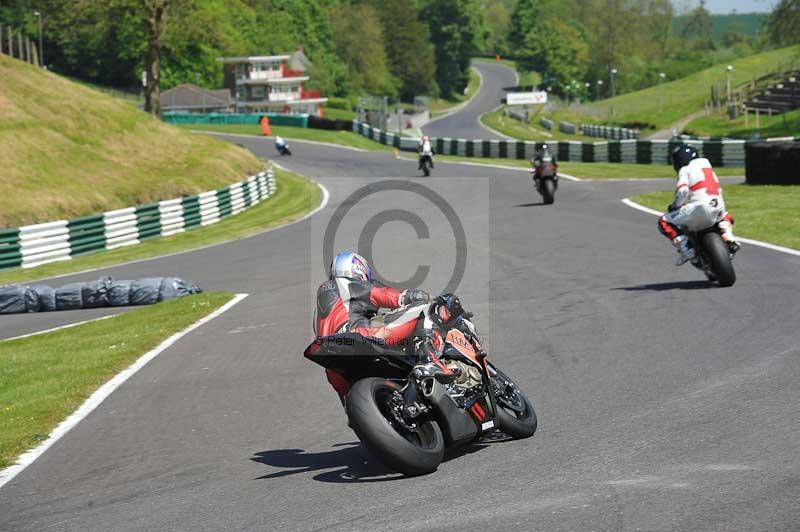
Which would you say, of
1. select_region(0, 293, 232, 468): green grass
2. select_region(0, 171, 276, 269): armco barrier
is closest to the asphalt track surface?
select_region(0, 171, 276, 269): armco barrier

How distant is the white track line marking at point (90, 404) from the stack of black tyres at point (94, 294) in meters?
3.52

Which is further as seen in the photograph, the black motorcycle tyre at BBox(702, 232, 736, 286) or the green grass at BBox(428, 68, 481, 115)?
the green grass at BBox(428, 68, 481, 115)

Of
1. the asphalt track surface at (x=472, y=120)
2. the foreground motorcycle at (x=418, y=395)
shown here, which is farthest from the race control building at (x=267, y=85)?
the foreground motorcycle at (x=418, y=395)

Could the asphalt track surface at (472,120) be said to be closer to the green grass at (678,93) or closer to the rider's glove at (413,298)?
the green grass at (678,93)

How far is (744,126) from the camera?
74.9 meters

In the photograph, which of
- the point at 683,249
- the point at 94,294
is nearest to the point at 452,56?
the point at 94,294

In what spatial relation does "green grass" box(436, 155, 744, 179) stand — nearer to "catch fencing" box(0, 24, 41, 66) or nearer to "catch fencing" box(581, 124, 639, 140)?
"catch fencing" box(0, 24, 41, 66)

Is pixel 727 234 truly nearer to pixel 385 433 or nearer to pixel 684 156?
pixel 684 156

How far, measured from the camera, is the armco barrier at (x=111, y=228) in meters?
27.0

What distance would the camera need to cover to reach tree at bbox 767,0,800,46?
5672 centimetres

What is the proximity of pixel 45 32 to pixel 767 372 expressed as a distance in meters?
135

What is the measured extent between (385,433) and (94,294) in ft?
44.9

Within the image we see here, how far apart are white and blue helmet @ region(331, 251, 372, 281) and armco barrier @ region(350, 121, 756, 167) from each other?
112 feet

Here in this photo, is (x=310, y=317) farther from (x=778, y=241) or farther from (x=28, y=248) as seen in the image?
(x=28, y=248)
